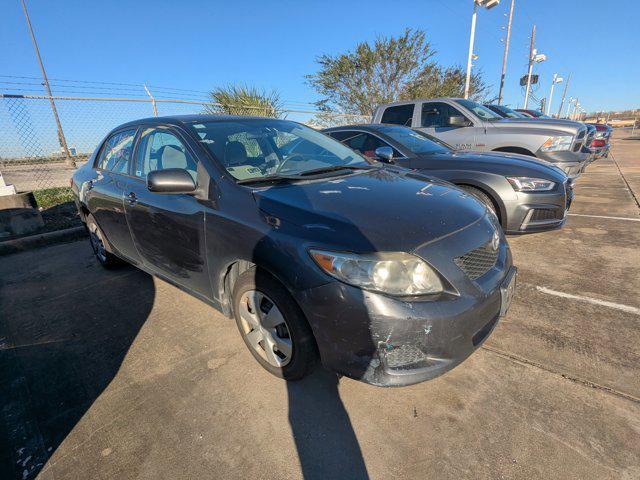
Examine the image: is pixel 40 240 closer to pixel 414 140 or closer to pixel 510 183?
pixel 414 140

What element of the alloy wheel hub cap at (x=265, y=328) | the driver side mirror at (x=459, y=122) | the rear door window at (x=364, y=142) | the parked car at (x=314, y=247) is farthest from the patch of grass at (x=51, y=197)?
the driver side mirror at (x=459, y=122)

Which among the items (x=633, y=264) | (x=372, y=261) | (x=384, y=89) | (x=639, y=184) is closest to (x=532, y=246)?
(x=633, y=264)

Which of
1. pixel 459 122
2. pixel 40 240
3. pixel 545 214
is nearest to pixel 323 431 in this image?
pixel 545 214

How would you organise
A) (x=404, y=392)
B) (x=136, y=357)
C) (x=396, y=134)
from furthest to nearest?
(x=396, y=134) → (x=136, y=357) → (x=404, y=392)

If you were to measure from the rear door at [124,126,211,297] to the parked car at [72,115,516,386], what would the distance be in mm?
13

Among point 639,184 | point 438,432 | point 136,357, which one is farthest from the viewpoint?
point 639,184

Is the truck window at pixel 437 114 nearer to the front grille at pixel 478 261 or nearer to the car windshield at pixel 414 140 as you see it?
the car windshield at pixel 414 140

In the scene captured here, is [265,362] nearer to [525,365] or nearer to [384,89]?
[525,365]

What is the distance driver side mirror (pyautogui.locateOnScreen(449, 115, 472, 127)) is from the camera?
19.8 feet

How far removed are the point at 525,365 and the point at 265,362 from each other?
1689mm

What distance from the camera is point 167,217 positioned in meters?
2.50

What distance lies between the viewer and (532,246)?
422cm

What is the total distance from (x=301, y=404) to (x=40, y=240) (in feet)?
17.0

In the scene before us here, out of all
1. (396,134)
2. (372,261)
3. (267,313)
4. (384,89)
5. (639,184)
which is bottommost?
(639,184)
